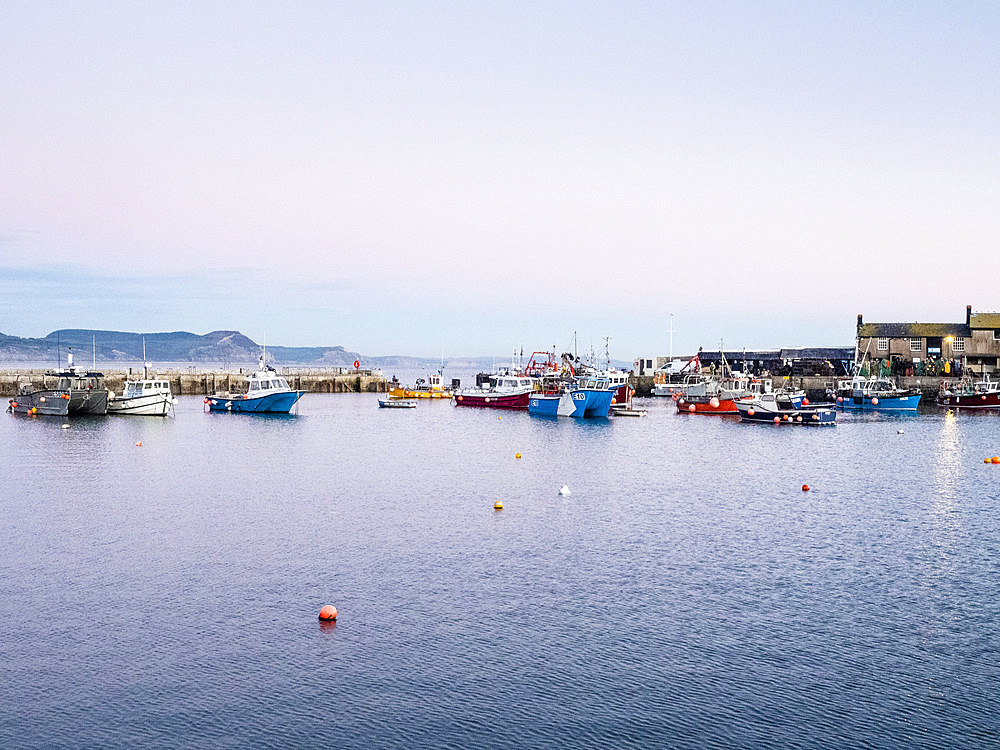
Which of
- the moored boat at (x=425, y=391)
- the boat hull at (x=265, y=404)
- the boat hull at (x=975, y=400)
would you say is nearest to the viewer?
the boat hull at (x=265, y=404)

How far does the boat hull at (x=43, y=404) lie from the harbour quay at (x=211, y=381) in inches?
342

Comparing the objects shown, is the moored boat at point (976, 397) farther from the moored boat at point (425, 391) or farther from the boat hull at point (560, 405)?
the moored boat at point (425, 391)

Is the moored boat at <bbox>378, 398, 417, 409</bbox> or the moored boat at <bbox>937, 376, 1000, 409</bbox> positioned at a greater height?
the moored boat at <bbox>937, 376, 1000, 409</bbox>

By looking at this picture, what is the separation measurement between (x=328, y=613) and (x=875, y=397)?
85831mm

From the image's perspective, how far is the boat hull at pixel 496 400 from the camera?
92.8m

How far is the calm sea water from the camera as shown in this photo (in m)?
13.8

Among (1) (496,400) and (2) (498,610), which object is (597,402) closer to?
(1) (496,400)

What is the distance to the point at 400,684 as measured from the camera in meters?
15.2

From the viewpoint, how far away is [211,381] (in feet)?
377

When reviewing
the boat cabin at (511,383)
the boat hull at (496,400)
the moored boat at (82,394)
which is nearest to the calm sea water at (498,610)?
the moored boat at (82,394)

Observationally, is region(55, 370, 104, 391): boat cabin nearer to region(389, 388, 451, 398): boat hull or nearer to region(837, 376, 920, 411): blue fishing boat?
region(389, 388, 451, 398): boat hull

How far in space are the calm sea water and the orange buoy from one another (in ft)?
0.85

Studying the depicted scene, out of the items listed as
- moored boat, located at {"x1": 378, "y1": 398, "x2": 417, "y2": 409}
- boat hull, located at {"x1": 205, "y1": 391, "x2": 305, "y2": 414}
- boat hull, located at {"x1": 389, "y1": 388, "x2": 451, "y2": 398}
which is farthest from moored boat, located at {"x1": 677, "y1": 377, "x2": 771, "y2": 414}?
boat hull, located at {"x1": 205, "y1": 391, "x2": 305, "y2": 414}

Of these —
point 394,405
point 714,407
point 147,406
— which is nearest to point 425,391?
point 394,405
